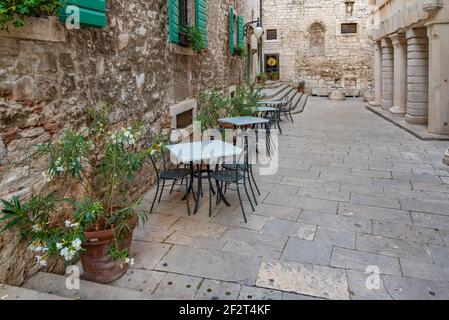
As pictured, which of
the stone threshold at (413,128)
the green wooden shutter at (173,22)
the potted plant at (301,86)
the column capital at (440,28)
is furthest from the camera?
the potted plant at (301,86)

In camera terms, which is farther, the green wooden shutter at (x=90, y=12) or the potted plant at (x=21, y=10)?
the green wooden shutter at (x=90, y=12)

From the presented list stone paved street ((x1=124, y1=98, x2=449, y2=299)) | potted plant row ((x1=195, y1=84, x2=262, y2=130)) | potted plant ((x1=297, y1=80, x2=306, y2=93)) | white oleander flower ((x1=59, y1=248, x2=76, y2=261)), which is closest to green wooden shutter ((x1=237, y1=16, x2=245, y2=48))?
potted plant row ((x1=195, y1=84, x2=262, y2=130))

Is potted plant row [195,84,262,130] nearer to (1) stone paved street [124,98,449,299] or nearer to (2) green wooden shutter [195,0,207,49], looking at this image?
(2) green wooden shutter [195,0,207,49]

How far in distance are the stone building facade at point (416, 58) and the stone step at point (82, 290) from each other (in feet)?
17.3

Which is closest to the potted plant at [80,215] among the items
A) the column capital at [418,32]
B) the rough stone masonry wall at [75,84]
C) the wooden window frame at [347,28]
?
the rough stone masonry wall at [75,84]

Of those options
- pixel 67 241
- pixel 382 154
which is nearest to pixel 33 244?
pixel 67 241

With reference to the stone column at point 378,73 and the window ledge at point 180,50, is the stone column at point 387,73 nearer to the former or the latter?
the stone column at point 378,73

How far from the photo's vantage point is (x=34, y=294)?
212 cm

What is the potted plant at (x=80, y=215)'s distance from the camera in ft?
7.64

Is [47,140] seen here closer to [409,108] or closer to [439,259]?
[439,259]

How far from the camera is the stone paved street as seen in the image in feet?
8.57

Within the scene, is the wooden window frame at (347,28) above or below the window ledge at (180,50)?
above

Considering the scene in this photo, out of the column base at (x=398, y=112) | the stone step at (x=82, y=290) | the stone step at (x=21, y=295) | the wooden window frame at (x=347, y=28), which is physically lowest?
the stone step at (x=82, y=290)

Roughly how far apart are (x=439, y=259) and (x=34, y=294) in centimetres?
283
